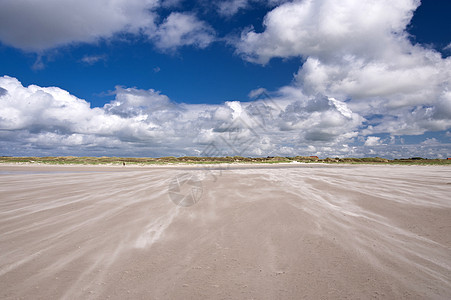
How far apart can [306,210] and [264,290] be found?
5.06 m

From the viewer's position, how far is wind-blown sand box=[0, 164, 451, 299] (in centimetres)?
341

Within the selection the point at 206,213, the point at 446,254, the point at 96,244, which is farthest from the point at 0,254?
the point at 446,254

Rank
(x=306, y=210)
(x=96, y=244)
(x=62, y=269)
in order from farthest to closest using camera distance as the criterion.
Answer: (x=306, y=210), (x=96, y=244), (x=62, y=269)

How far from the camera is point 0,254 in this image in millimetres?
4613

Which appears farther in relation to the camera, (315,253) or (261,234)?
(261,234)

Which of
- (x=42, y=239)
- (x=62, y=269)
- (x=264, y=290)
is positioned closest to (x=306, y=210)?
(x=264, y=290)

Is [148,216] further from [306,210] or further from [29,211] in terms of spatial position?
[306,210]

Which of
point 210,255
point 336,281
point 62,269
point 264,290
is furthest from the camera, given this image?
point 210,255

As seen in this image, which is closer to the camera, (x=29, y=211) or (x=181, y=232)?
(x=181, y=232)

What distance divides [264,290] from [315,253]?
1.79m

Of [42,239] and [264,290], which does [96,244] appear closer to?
[42,239]

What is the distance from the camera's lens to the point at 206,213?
25.0ft

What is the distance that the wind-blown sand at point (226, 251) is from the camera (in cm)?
341

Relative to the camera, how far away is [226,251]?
4.71 m
